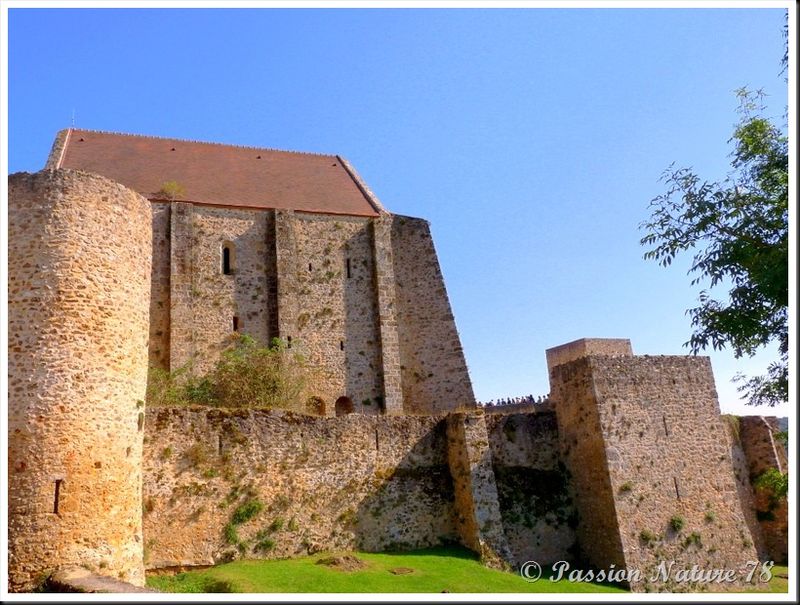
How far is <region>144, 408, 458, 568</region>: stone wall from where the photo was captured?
1552 centimetres

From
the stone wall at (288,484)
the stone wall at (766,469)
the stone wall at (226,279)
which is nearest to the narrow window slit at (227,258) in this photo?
the stone wall at (226,279)

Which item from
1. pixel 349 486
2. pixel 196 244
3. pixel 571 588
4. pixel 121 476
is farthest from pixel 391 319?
pixel 121 476

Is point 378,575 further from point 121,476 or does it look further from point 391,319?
point 391,319

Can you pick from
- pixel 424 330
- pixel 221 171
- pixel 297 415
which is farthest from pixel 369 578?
pixel 221 171

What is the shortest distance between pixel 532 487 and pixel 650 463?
315 cm

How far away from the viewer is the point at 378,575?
15.1 metres

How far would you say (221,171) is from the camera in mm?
31500

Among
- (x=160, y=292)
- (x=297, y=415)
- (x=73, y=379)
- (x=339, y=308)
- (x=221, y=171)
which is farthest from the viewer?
(x=221, y=171)

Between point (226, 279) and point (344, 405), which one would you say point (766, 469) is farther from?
point (226, 279)

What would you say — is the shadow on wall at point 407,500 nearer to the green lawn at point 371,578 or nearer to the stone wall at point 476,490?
the stone wall at point 476,490

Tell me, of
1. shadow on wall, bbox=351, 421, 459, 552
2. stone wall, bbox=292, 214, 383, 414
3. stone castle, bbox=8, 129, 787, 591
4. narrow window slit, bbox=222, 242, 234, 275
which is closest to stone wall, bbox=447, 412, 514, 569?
stone castle, bbox=8, 129, 787, 591

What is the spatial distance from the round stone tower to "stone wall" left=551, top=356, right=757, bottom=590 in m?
11.6

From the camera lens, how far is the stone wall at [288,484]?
15516 millimetres

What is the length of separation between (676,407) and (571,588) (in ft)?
20.9
